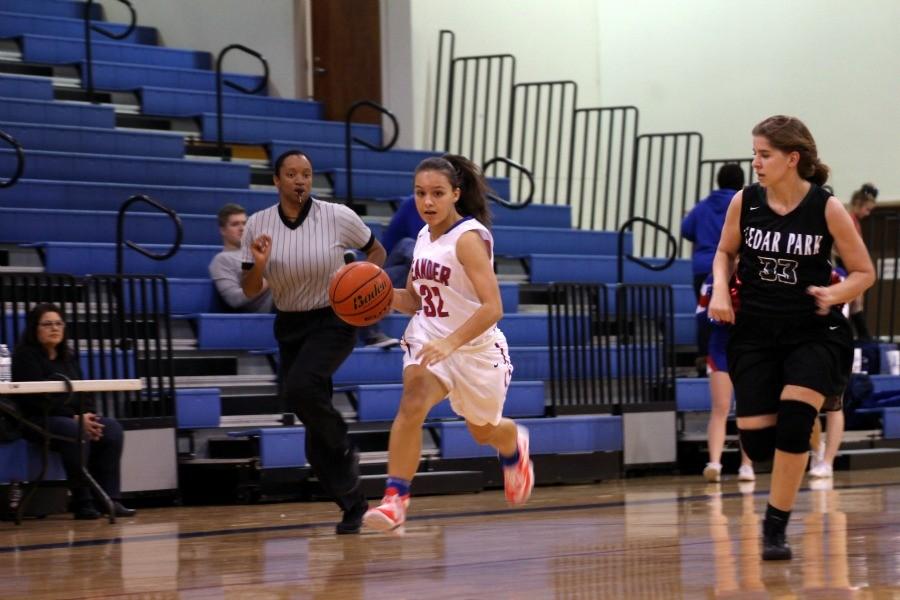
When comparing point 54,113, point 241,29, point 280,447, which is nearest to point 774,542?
point 280,447

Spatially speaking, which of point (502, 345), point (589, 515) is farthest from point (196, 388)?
point (502, 345)

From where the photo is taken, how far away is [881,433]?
11445 mm

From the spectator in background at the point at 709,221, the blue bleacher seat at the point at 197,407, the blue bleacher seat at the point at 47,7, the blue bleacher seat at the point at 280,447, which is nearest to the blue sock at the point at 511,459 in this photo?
the blue bleacher seat at the point at 280,447

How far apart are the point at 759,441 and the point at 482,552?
1100 mm

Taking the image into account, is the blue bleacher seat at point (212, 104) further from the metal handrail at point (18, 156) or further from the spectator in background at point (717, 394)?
the spectator in background at point (717, 394)

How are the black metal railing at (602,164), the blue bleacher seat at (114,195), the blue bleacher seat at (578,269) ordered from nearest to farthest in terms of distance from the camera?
the blue bleacher seat at (114,195) → the blue bleacher seat at (578,269) → the black metal railing at (602,164)

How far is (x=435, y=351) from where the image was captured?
5.18 metres

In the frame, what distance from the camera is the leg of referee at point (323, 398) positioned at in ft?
20.0

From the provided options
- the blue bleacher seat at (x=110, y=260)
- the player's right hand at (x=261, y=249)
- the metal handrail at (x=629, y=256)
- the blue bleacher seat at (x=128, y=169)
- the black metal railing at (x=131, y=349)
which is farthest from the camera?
the metal handrail at (x=629, y=256)

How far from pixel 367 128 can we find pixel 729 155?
3802 mm

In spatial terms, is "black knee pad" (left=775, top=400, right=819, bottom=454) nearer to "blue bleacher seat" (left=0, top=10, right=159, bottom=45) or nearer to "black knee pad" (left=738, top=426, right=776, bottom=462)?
"black knee pad" (left=738, top=426, right=776, bottom=462)

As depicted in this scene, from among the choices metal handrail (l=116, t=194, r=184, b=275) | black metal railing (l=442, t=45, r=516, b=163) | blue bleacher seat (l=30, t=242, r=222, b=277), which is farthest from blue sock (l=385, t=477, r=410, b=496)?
black metal railing (l=442, t=45, r=516, b=163)

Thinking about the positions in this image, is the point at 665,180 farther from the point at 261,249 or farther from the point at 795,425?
the point at 795,425

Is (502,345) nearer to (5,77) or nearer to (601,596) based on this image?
(601,596)
